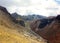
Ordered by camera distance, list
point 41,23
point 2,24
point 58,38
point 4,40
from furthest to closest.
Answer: point 41,23 → point 58,38 → point 2,24 → point 4,40

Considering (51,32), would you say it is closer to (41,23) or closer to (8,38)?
(41,23)

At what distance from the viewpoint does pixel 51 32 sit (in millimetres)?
83438

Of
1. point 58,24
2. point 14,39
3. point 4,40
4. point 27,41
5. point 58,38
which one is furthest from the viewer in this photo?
point 58,24

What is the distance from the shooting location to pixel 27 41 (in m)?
32.9

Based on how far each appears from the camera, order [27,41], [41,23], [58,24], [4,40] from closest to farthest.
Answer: [4,40], [27,41], [58,24], [41,23]

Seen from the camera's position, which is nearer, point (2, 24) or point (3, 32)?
point (3, 32)

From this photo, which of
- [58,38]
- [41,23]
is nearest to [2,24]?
[58,38]

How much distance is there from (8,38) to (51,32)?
55.1 m

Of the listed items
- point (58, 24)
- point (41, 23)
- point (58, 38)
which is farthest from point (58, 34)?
point (41, 23)

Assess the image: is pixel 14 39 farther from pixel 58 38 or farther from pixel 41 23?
pixel 41 23

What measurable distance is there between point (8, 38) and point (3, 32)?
5.96ft

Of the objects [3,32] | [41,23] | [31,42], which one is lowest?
[41,23]

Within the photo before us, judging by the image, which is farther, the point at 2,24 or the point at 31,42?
the point at 2,24

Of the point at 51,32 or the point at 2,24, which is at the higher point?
the point at 2,24
